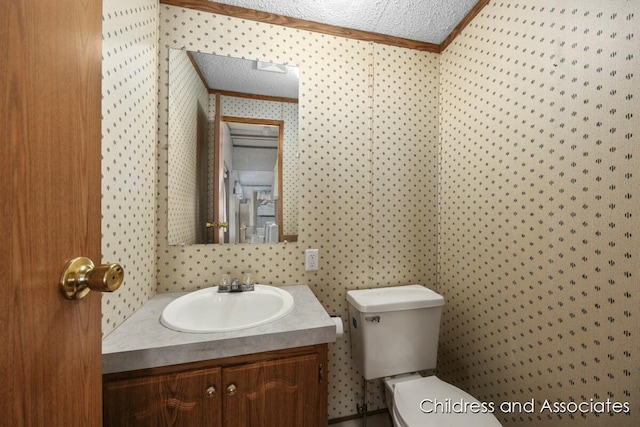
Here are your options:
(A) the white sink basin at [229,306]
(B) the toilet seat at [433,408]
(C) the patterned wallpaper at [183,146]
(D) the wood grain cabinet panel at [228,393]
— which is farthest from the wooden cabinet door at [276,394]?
(C) the patterned wallpaper at [183,146]

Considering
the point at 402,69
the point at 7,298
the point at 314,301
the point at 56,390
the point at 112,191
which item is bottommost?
the point at 314,301

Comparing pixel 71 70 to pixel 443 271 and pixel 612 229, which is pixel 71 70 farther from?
pixel 443 271

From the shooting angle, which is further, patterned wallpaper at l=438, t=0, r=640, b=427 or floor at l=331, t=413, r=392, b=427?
floor at l=331, t=413, r=392, b=427

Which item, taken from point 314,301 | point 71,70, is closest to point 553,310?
point 314,301

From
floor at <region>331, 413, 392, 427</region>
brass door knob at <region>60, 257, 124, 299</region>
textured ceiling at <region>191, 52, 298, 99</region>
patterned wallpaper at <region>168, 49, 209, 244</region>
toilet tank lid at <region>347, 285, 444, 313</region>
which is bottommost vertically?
floor at <region>331, 413, 392, 427</region>

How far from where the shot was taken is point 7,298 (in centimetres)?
34

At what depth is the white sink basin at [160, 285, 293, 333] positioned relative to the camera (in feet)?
3.77

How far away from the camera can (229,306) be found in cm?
123

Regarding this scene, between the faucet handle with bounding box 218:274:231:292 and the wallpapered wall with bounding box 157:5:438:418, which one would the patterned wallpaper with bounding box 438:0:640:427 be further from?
the faucet handle with bounding box 218:274:231:292

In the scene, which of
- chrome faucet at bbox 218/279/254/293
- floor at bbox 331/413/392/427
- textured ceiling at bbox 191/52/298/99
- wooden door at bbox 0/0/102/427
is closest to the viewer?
wooden door at bbox 0/0/102/427

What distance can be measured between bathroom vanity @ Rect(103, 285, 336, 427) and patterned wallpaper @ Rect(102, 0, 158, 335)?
6.3 inches

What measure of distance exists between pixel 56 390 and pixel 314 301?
0.89m

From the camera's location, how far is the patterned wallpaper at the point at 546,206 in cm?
84

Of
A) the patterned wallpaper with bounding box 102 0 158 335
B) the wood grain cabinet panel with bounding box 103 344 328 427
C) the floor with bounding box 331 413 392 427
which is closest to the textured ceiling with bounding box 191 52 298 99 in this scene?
the patterned wallpaper with bounding box 102 0 158 335
